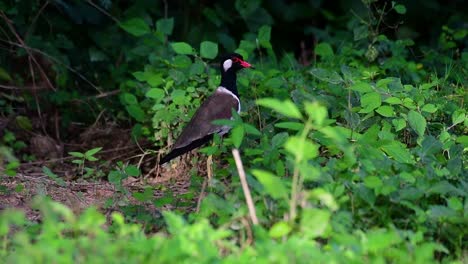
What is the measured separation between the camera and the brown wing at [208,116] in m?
6.48

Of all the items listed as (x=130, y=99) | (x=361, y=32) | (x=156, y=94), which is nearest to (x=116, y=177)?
(x=156, y=94)

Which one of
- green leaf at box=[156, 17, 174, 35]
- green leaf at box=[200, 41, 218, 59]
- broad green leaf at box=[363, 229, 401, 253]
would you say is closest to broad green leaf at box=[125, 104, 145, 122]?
green leaf at box=[200, 41, 218, 59]

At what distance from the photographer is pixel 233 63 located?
7078mm

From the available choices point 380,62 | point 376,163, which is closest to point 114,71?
point 380,62

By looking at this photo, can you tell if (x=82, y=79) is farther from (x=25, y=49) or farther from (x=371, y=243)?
A: (x=371, y=243)

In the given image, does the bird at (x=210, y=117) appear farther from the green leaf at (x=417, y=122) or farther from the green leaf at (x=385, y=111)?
the green leaf at (x=417, y=122)

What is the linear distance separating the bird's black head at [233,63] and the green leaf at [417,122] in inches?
62.3

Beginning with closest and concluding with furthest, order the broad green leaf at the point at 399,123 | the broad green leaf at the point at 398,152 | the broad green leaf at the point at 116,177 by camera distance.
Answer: the broad green leaf at the point at 398,152 < the broad green leaf at the point at 116,177 < the broad green leaf at the point at 399,123

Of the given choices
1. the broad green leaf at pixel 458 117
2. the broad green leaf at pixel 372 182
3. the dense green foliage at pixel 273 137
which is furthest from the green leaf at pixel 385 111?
the broad green leaf at pixel 372 182

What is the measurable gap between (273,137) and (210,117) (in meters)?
1.13

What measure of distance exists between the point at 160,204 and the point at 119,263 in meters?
1.53

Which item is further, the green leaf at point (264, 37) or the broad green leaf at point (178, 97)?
the green leaf at point (264, 37)

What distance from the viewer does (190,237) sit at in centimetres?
389

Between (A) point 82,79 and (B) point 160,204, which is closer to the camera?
(B) point 160,204
